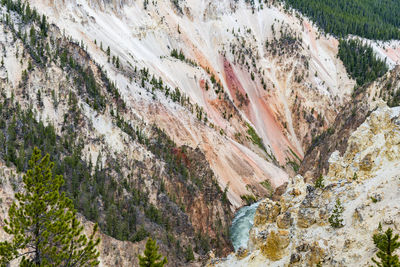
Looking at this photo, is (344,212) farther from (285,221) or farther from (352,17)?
(352,17)

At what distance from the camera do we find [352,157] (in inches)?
1060

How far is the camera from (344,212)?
68.4ft

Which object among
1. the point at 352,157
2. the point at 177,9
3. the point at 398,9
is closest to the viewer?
the point at 352,157

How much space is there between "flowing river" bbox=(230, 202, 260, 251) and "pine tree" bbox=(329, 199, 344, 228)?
31366 mm

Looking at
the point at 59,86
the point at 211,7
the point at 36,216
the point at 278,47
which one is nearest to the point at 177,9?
the point at 211,7

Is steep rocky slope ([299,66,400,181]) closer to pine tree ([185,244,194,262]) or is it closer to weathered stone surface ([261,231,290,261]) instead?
pine tree ([185,244,194,262])

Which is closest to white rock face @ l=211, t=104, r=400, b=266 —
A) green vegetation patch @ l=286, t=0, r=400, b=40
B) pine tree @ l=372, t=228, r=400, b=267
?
pine tree @ l=372, t=228, r=400, b=267

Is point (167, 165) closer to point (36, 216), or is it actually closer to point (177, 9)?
point (36, 216)

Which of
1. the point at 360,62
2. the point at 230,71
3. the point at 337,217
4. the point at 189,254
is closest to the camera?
the point at 337,217

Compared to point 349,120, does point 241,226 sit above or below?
below

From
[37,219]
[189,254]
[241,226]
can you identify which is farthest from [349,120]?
[37,219]

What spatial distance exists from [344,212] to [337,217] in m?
Result: 0.58

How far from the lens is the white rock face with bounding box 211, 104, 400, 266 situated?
1852 centimetres

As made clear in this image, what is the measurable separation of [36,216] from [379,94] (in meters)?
57.2
